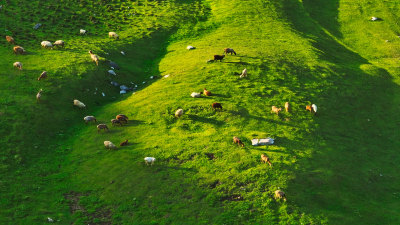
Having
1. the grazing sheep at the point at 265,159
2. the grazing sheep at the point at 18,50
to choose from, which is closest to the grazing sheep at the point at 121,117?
the grazing sheep at the point at 265,159

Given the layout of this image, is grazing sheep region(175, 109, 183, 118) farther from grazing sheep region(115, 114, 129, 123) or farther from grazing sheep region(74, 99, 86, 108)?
grazing sheep region(74, 99, 86, 108)

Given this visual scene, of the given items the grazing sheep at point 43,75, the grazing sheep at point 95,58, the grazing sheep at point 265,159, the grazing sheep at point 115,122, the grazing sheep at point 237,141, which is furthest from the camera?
the grazing sheep at point 95,58

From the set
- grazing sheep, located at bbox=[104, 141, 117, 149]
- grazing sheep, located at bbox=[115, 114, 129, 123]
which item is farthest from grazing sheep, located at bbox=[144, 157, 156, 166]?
grazing sheep, located at bbox=[115, 114, 129, 123]

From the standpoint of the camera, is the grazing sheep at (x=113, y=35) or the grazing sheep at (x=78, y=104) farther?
the grazing sheep at (x=113, y=35)

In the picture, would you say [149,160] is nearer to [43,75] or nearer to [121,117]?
[121,117]

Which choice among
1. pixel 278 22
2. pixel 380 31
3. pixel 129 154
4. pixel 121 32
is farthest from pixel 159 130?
pixel 380 31

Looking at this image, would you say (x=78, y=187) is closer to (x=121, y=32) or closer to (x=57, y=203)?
(x=57, y=203)

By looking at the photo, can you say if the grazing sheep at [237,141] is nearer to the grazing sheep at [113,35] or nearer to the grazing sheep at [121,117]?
the grazing sheep at [121,117]

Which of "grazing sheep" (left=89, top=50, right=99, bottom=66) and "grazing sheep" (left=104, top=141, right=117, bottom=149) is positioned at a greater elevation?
"grazing sheep" (left=89, top=50, right=99, bottom=66)
